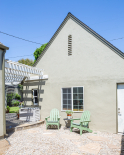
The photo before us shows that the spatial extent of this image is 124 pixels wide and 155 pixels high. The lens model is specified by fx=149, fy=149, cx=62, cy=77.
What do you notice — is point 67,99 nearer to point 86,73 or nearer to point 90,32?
point 86,73

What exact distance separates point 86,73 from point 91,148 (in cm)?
382

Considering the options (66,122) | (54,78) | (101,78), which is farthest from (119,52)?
(66,122)

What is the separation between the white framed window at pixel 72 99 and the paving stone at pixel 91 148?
8.78 ft

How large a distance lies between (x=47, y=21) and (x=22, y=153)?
8745 millimetres

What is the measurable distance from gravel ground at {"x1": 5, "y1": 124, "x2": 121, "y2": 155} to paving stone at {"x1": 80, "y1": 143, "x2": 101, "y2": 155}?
74 millimetres

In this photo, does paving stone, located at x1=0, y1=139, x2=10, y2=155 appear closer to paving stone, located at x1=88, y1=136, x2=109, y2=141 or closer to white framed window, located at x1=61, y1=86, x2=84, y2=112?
paving stone, located at x1=88, y1=136, x2=109, y2=141

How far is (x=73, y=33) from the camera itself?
8352 mm

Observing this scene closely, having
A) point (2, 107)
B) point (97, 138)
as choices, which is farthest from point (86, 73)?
point (2, 107)

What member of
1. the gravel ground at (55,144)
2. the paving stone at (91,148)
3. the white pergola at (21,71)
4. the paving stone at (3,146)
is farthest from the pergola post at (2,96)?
the paving stone at (91,148)

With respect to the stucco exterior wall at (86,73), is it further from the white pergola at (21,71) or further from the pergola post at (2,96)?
the pergola post at (2,96)

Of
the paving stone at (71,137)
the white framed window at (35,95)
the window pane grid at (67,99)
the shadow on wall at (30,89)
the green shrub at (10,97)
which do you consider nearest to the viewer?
the paving stone at (71,137)

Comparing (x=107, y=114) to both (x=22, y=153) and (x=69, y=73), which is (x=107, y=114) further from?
(x=22, y=153)

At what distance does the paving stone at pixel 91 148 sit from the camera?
478 cm

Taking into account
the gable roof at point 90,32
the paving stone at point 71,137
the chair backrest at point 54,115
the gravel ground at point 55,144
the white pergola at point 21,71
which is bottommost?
the paving stone at point 71,137
